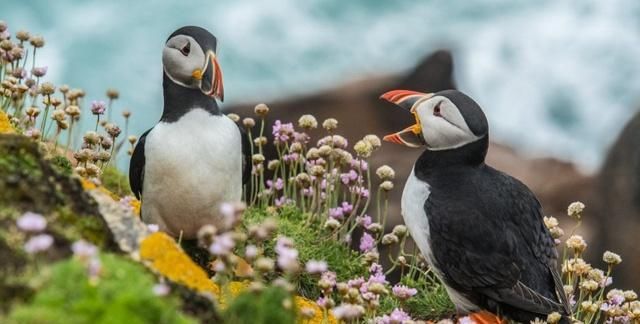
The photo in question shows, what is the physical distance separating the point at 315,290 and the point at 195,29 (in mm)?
1879

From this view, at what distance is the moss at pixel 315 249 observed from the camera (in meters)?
6.59

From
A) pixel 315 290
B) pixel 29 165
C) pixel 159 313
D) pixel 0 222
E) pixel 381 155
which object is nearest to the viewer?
pixel 159 313

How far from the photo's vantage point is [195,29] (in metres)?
5.45

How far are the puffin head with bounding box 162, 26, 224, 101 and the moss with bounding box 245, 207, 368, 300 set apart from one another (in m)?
1.46

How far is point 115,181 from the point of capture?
26.9 ft

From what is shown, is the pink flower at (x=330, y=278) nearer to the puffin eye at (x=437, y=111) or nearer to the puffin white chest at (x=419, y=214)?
the puffin white chest at (x=419, y=214)

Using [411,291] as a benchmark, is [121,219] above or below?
above

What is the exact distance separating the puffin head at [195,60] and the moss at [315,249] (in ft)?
4.80

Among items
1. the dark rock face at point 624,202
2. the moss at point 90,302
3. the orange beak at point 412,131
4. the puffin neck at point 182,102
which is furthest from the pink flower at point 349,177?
the dark rock face at point 624,202

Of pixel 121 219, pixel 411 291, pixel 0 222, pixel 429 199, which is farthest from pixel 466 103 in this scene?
pixel 0 222

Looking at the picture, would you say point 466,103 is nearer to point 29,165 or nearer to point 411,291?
point 411,291

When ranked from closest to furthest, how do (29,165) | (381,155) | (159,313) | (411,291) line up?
(159,313), (29,165), (411,291), (381,155)

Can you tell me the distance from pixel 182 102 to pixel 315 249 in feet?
5.56

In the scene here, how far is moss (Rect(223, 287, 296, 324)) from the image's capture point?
339 cm
